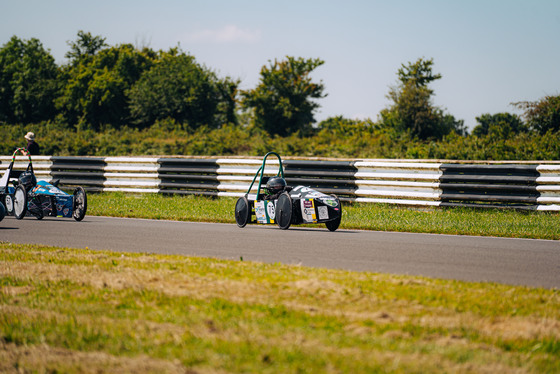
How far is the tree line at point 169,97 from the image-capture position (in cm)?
4575

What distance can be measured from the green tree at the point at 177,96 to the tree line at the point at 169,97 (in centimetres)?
8

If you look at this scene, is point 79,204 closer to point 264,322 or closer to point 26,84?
point 264,322

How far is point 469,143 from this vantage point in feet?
75.3

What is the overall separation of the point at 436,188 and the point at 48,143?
22.1 metres

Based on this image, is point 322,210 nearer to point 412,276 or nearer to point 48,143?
A: point 412,276

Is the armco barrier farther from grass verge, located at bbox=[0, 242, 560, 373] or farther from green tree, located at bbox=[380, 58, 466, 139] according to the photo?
green tree, located at bbox=[380, 58, 466, 139]

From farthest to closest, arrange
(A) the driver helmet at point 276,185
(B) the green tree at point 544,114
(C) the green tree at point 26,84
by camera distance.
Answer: (C) the green tree at point 26,84
(B) the green tree at point 544,114
(A) the driver helmet at point 276,185

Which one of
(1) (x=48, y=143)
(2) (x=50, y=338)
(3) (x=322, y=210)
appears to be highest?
(1) (x=48, y=143)

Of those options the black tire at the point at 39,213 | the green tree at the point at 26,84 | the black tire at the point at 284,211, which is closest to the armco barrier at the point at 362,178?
the black tire at the point at 284,211

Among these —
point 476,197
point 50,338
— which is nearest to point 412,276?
point 50,338

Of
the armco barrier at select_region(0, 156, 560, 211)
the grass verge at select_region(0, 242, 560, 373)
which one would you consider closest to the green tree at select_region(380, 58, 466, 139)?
the armco barrier at select_region(0, 156, 560, 211)

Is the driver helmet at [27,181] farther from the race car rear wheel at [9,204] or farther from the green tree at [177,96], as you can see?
the green tree at [177,96]

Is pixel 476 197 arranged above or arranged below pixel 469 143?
below

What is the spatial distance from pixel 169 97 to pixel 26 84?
643 inches
